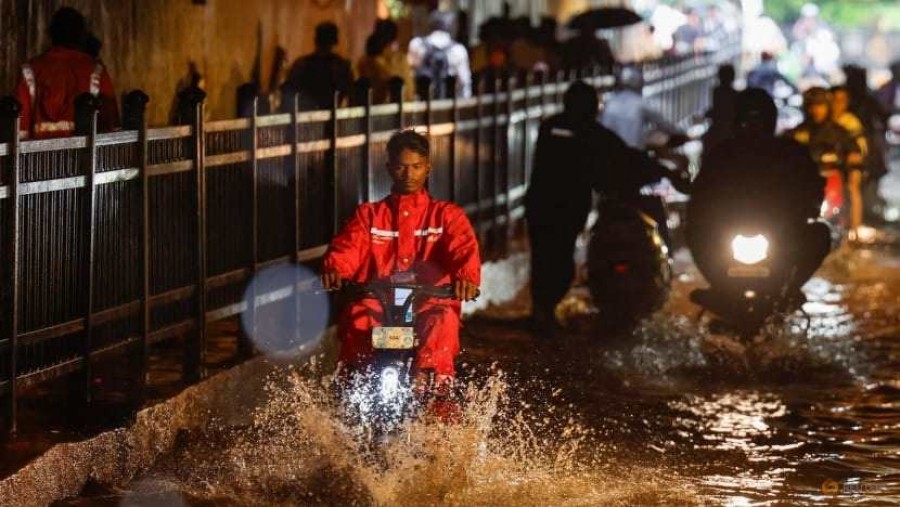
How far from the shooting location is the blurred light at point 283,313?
10328 millimetres

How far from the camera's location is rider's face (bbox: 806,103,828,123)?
16766mm

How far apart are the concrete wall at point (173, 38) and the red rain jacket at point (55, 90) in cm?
113

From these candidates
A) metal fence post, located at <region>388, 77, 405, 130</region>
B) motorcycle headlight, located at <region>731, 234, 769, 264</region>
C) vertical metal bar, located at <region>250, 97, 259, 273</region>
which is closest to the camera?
vertical metal bar, located at <region>250, 97, 259, 273</region>

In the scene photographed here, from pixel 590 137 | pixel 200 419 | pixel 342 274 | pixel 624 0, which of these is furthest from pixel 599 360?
pixel 624 0

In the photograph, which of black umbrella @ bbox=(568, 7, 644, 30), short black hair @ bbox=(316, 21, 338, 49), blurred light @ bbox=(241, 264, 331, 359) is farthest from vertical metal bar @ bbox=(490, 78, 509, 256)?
black umbrella @ bbox=(568, 7, 644, 30)

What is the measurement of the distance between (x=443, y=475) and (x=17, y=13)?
18.2 feet

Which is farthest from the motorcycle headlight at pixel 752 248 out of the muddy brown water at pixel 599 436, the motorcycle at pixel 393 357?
the motorcycle at pixel 393 357

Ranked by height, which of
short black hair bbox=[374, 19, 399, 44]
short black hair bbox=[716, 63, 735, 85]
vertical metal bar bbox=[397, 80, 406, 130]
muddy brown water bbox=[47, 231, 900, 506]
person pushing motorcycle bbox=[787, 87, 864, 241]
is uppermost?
short black hair bbox=[374, 19, 399, 44]

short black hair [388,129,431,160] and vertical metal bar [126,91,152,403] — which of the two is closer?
short black hair [388,129,431,160]

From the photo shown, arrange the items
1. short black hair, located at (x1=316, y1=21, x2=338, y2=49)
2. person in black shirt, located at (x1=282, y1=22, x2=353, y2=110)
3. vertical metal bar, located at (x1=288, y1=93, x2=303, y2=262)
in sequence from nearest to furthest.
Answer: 1. vertical metal bar, located at (x1=288, y1=93, x2=303, y2=262)
2. person in black shirt, located at (x1=282, y1=22, x2=353, y2=110)
3. short black hair, located at (x1=316, y1=21, x2=338, y2=49)

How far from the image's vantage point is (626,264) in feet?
39.0

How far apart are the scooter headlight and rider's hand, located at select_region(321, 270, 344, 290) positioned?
411 millimetres

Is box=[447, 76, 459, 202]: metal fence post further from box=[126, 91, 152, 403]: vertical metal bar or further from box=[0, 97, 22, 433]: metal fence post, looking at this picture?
box=[0, 97, 22, 433]: metal fence post

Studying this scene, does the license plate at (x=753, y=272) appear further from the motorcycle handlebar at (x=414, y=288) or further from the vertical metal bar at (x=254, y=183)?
the motorcycle handlebar at (x=414, y=288)
